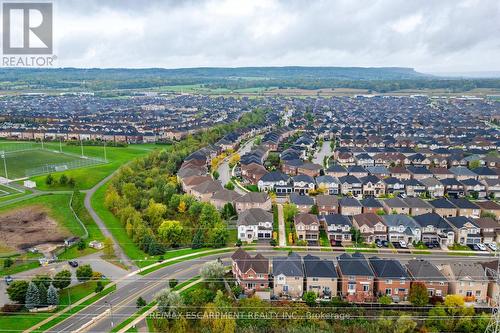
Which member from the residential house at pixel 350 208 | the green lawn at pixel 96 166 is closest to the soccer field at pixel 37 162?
the green lawn at pixel 96 166

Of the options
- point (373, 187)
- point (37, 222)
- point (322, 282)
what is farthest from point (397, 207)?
point (37, 222)

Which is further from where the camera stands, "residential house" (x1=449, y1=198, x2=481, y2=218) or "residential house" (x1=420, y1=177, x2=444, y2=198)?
"residential house" (x1=420, y1=177, x2=444, y2=198)

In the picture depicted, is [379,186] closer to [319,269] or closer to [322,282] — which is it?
[319,269]

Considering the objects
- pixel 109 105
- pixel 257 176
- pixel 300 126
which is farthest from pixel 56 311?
pixel 109 105

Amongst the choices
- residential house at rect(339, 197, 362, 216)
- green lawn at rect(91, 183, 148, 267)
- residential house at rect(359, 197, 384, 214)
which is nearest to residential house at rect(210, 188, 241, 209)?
green lawn at rect(91, 183, 148, 267)

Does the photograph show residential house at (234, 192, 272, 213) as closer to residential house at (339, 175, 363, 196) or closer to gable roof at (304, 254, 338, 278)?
residential house at (339, 175, 363, 196)

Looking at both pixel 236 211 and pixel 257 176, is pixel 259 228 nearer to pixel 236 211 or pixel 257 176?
pixel 236 211
